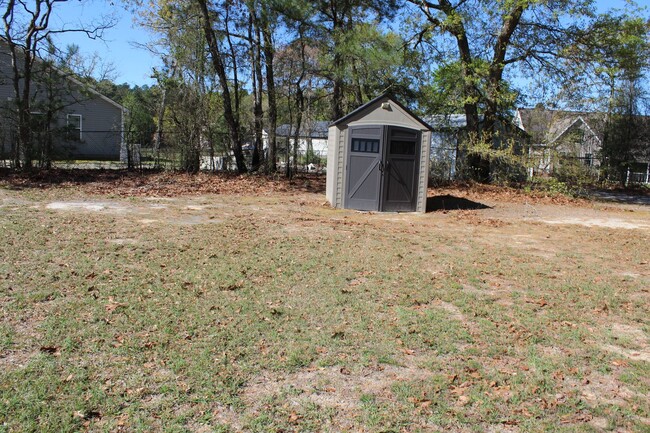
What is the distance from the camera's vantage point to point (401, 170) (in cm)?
1191

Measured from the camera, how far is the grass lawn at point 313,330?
9.84ft

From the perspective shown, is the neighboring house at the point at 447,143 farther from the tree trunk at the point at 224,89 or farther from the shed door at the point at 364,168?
the shed door at the point at 364,168

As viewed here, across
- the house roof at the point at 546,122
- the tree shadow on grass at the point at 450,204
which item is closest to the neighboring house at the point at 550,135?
the house roof at the point at 546,122

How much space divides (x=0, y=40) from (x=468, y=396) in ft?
62.6

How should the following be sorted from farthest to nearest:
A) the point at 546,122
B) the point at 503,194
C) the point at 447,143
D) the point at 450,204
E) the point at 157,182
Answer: the point at 546,122 < the point at 447,143 < the point at 503,194 < the point at 157,182 < the point at 450,204

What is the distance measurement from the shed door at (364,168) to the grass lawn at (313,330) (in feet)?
11.0

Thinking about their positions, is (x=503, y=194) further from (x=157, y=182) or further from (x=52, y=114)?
(x=52, y=114)

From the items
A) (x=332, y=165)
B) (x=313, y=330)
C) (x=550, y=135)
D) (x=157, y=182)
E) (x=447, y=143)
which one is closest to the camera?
(x=313, y=330)

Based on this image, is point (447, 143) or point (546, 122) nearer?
point (447, 143)

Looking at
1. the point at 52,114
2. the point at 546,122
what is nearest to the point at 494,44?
the point at 546,122

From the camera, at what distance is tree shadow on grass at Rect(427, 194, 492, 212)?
43.4 ft

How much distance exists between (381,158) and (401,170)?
60cm

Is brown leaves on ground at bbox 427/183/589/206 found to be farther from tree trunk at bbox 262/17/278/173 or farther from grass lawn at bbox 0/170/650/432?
grass lawn at bbox 0/170/650/432

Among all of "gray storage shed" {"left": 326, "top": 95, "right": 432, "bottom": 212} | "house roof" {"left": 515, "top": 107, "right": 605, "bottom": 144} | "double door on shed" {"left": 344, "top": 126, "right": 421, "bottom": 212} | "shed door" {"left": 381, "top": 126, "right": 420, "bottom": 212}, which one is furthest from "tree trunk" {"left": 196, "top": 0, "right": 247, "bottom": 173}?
"house roof" {"left": 515, "top": 107, "right": 605, "bottom": 144}
